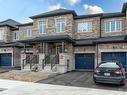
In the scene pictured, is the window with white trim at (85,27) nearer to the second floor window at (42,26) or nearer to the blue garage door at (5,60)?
the second floor window at (42,26)

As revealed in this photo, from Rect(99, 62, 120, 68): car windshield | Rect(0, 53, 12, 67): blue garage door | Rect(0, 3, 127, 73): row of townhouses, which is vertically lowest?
Rect(0, 53, 12, 67): blue garage door

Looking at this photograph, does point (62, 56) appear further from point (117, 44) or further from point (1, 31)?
point (1, 31)

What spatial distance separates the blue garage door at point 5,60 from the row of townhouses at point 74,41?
190 centimetres

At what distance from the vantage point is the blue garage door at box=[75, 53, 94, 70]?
21672 millimetres

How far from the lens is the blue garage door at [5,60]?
88.6 ft

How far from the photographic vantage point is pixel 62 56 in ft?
63.9

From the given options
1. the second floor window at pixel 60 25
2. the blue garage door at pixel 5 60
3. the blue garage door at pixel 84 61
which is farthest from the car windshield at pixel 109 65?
the blue garage door at pixel 5 60

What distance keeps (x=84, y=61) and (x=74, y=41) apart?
284 centimetres

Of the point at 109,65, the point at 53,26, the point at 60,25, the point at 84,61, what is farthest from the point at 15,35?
the point at 109,65

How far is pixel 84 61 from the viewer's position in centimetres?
2203

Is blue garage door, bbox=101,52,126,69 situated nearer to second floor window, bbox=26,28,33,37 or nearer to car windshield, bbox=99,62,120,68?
car windshield, bbox=99,62,120,68

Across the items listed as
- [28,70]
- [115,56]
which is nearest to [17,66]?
[28,70]

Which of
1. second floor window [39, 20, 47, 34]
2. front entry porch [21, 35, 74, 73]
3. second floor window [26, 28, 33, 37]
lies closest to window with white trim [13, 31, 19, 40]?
second floor window [26, 28, 33, 37]

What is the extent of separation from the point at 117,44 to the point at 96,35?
4.38 m
